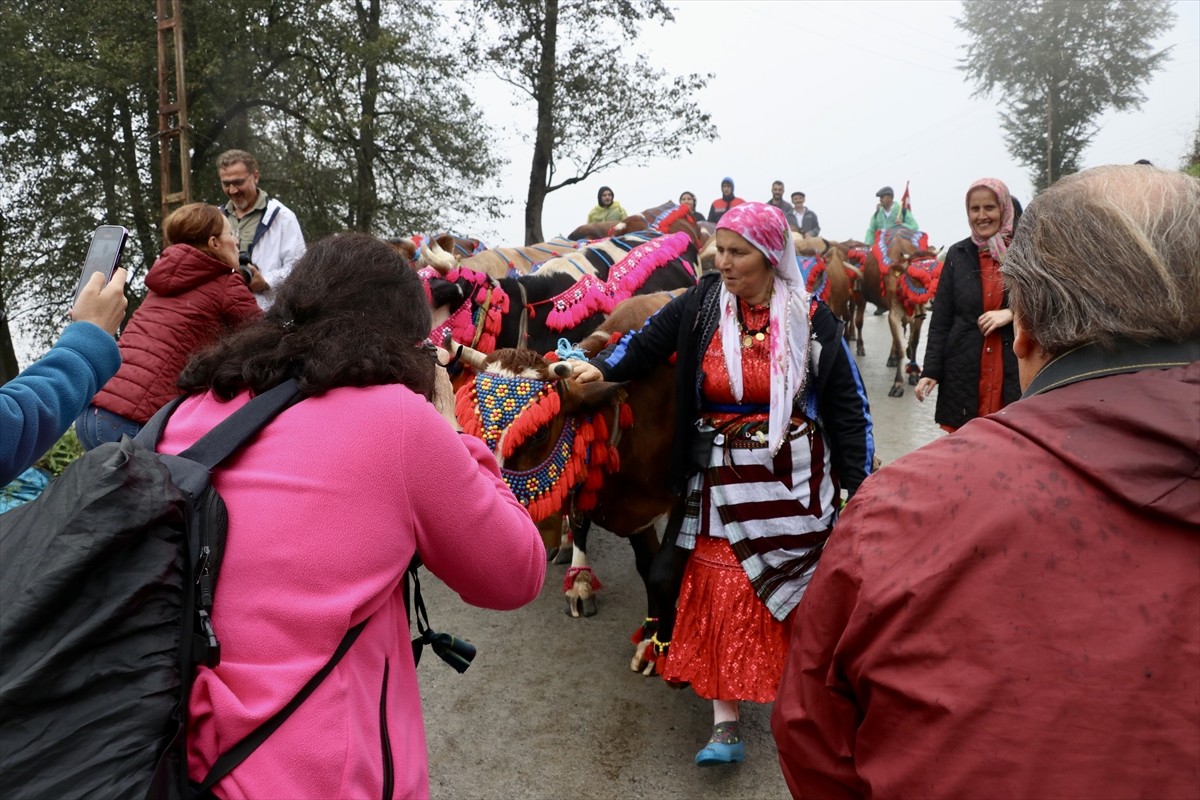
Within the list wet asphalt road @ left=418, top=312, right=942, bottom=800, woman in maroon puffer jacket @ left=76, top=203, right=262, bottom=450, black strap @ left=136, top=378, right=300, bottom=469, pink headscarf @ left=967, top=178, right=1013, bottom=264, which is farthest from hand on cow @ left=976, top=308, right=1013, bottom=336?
black strap @ left=136, top=378, right=300, bottom=469

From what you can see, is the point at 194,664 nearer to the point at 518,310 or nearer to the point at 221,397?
the point at 221,397

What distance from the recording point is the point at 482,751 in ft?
12.2

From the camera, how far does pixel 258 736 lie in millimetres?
1436

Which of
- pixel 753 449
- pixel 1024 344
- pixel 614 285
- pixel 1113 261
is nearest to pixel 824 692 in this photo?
pixel 1024 344

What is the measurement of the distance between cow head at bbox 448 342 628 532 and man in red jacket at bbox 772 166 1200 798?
2256 mm

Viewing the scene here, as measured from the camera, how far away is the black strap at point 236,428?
5.02ft

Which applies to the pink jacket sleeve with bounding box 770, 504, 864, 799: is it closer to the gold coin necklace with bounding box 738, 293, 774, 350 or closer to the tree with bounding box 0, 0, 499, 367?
the gold coin necklace with bounding box 738, 293, 774, 350

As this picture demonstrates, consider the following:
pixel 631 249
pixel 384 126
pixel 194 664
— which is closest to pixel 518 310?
pixel 631 249

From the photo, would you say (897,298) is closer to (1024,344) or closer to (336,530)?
(1024,344)

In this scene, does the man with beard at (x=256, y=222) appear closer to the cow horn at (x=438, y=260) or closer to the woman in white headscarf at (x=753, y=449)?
the cow horn at (x=438, y=260)

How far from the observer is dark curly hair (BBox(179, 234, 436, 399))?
5.36 ft

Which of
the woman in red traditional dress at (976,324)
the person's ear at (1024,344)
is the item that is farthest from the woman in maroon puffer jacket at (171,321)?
the woman in red traditional dress at (976,324)

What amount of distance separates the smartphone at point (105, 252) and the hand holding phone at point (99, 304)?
89 mm

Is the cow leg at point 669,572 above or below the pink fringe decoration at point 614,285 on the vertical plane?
below
